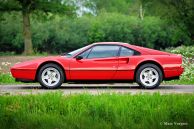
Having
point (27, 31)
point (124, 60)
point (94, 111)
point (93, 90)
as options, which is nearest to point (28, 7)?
point (27, 31)

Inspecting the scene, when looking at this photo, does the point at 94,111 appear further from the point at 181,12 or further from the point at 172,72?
the point at 181,12

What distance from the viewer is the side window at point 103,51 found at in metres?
15.3

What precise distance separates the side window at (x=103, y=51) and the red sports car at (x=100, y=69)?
5 cm

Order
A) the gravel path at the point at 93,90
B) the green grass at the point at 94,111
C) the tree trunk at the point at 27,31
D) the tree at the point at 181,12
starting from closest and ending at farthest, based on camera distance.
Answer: the green grass at the point at 94,111 < the gravel path at the point at 93,90 < the tree trunk at the point at 27,31 < the tree at the point at 181,12

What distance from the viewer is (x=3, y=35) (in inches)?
1838

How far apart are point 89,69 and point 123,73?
3.17 feet

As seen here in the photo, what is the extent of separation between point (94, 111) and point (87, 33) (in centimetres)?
3903

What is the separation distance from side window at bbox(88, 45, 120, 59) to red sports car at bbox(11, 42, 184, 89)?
50 millimetres

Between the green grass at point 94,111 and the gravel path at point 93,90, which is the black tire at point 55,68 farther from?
the green grass at point 94,111

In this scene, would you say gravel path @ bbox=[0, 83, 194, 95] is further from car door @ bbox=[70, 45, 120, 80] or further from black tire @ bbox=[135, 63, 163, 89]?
car door @ bbox=[70, 45, 120, 80]

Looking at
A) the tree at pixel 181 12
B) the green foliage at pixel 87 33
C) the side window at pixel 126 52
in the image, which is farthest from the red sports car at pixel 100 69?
the green foliage at pixel 87 33

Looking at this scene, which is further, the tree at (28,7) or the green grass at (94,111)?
the tree at (28,7)

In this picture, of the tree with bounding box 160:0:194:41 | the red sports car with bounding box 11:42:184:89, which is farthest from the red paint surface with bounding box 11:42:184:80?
the tree with bounding box 160:0:194:41

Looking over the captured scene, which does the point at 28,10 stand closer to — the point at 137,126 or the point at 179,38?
the point at 179,38
